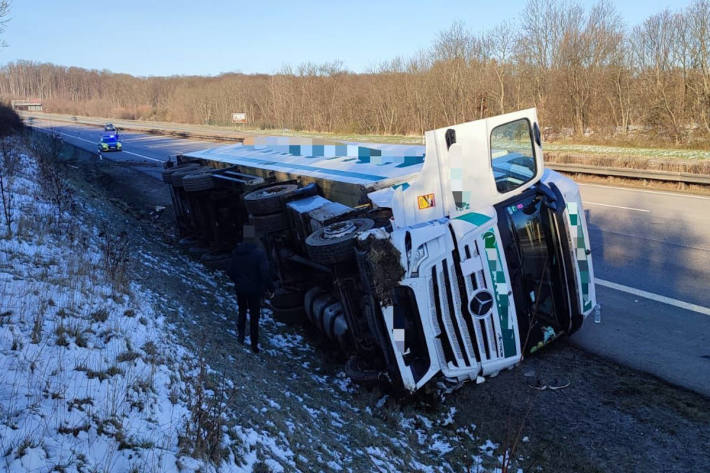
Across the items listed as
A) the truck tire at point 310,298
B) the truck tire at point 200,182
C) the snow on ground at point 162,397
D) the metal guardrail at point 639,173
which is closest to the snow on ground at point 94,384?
→ the snow on ground at point 162,397

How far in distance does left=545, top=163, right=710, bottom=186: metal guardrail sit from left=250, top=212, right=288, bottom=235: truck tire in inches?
429

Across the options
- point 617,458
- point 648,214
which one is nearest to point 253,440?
point 617,458

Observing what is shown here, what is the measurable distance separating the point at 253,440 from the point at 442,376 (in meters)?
1.82

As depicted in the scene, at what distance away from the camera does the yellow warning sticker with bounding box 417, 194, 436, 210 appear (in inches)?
197

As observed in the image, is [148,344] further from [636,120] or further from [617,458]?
[636,120]

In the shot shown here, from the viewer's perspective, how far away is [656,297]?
684 centimetres

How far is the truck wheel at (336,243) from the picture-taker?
15.5ft

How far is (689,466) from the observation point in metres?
3.82

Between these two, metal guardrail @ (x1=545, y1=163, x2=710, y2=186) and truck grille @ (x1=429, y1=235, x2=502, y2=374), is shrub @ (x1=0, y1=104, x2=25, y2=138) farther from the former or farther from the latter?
truck grille @ (x1=429, y1=235, x2=502, y2=374)

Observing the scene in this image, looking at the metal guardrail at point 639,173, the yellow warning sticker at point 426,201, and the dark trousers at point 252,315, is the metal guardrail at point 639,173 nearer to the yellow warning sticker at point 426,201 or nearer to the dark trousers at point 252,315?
the yellow warning sticker at point 426,201

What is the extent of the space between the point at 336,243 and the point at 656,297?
4.48 m

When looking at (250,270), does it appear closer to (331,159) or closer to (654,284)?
(331,159)

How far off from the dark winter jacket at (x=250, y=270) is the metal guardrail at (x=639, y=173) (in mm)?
11603

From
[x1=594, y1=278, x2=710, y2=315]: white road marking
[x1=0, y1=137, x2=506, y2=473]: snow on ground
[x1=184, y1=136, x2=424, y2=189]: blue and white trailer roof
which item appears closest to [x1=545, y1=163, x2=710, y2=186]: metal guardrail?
[x1=594, y1=278, x2=710, y2=315]: white road marking
